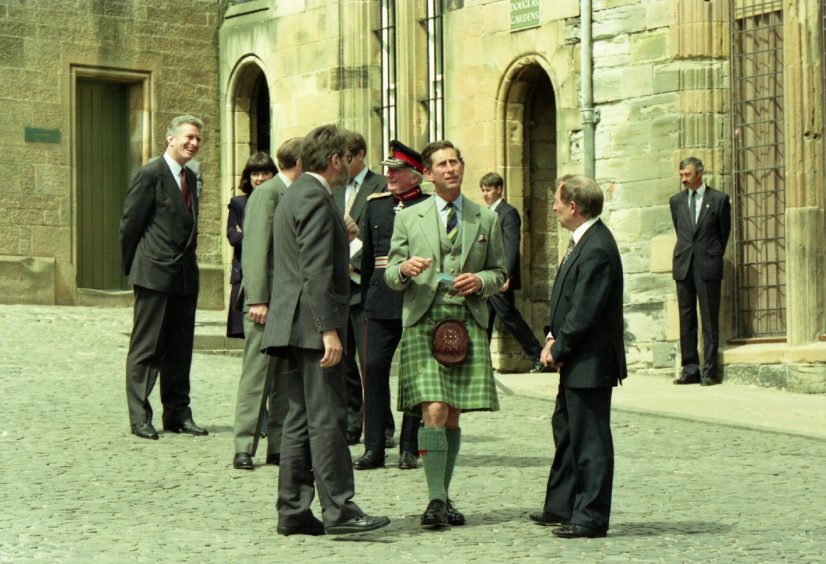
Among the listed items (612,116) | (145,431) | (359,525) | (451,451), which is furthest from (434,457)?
(612,116)

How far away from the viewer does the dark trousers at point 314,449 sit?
8.62 meters

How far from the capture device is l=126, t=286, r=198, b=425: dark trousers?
12094 mm

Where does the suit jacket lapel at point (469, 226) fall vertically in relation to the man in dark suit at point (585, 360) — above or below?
above

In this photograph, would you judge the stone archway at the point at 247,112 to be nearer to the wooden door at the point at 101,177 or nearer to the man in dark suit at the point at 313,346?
the wooden door at the point at 101,177

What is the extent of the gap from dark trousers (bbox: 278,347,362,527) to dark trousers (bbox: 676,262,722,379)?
8223mm

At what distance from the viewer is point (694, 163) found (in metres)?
16.6

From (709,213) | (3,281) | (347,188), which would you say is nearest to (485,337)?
(347,188)

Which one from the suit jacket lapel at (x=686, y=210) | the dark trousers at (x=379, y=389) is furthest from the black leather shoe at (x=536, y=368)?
the dark trousers at (x=379, y=389)

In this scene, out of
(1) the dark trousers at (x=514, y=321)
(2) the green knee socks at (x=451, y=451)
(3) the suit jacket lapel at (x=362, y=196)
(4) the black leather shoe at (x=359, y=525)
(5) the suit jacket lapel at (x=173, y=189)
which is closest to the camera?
(4) the black leather shoe at (x=359, y=525)

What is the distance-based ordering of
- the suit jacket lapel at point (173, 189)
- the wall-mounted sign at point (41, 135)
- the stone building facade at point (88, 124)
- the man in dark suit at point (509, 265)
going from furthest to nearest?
Result: the wall-mounted sign at point (41, 135), the stone building facade at point (88, 124), the man in dark suit at point (509, 265), the suit jacket lapel at point (173, 189)

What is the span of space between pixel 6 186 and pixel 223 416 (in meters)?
9.66

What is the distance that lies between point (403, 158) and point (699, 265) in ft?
21.4

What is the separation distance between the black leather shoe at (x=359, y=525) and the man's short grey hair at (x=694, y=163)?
864cm

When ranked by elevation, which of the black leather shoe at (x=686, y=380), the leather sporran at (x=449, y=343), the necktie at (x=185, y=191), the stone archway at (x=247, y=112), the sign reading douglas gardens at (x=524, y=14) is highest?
the sign reading douglas gardens at (x=524, y=14)
